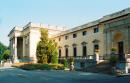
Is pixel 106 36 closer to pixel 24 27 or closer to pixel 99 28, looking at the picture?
pixel 99 28

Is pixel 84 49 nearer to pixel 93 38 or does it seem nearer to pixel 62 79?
pixel 93 38

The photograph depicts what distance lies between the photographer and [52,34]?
56.0 metres

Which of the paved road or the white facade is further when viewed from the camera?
the white facade

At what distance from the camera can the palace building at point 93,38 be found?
97.0 feet

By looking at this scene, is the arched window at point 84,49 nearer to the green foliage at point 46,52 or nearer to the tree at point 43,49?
the green foliage at point 46,52

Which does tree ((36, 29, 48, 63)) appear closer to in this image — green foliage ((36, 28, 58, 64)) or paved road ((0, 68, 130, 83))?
green foliage ((36, 28, 58, 64))

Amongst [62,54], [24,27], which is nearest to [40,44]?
[62,54]

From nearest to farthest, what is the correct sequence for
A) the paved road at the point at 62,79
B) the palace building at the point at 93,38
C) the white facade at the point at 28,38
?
the paved road at the point at 62,79, the palace building at the point at 93,38, the white facade at the point at 28,38

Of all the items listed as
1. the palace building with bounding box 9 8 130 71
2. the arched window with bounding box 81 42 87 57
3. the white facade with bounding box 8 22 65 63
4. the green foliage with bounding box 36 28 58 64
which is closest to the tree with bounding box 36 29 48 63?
the green foliage with bounding box 36 28 58 64

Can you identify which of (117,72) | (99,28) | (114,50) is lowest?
(117,72)

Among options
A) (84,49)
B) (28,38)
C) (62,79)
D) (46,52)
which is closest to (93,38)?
(84,49)

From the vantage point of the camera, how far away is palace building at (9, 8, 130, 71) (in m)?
29.6

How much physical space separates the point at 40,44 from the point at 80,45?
21.9ft

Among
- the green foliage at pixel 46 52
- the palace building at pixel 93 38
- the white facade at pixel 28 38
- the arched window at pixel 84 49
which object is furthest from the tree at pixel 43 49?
the white facade at pixel 28 38
